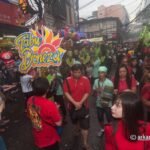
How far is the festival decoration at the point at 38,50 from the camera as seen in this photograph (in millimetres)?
6207

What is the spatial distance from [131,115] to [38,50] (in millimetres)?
3933

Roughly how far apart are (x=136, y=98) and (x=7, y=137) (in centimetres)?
525

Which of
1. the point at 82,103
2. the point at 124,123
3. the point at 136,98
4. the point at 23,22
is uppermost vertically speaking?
the point at 23,22

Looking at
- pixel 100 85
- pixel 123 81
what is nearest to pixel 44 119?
pixel 100 85

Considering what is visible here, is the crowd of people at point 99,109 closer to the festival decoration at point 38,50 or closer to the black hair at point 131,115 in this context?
the black hair at point 131,115

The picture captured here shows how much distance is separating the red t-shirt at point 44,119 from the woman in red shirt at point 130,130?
1.28m

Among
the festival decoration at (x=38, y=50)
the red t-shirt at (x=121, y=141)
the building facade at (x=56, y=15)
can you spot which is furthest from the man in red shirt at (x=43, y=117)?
the building facade at (x=56, y=15)

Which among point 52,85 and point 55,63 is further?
point 52,85

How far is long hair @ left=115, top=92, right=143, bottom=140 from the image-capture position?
8.58 feet

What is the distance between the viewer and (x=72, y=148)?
609 cm

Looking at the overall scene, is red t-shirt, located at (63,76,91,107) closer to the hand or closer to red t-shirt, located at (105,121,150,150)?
the hand

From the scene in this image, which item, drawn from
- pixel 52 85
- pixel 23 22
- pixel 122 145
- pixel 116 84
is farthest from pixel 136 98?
pixel 23 22

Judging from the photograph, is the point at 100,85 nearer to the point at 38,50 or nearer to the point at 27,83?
the point at 38,50

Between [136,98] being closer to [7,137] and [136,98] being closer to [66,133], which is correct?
[66,133]
